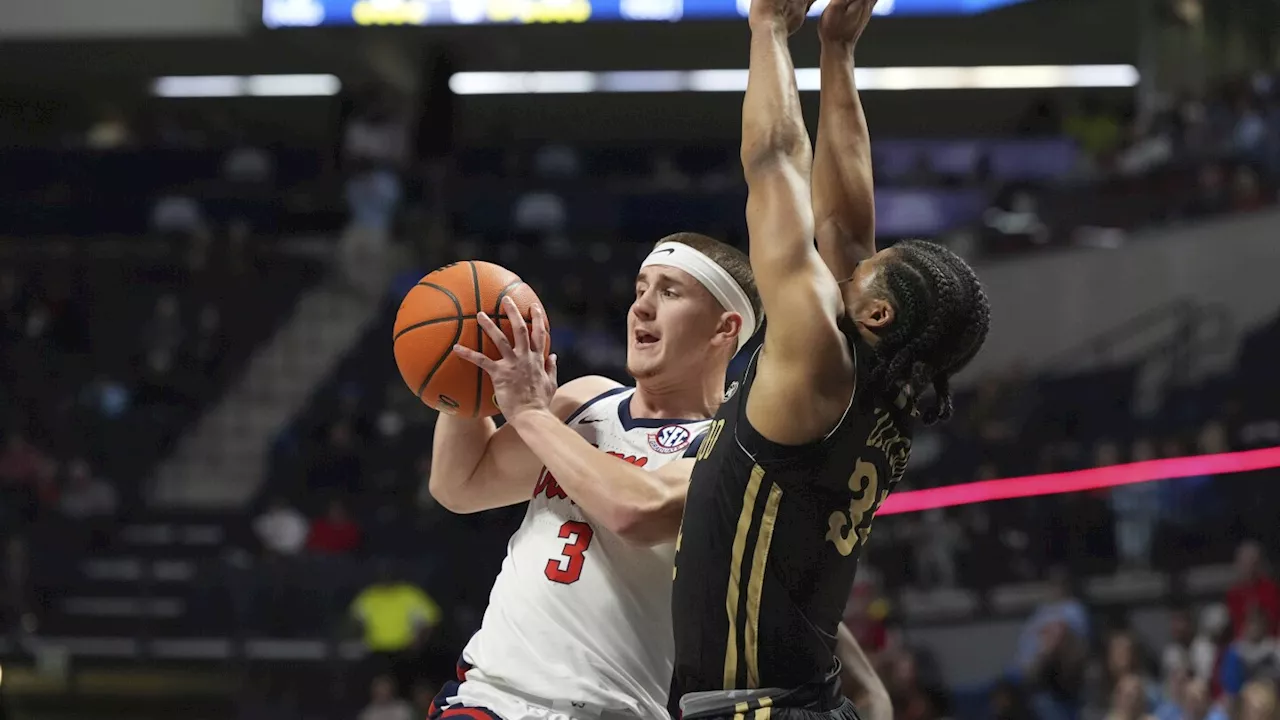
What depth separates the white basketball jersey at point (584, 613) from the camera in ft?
11.0

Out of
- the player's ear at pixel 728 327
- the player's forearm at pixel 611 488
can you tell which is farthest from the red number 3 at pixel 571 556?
the player's ear at pixel 728 327

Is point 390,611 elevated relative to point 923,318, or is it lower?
lower

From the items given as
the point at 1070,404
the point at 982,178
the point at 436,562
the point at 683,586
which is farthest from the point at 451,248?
the point at 683,586

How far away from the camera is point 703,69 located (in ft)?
56.0

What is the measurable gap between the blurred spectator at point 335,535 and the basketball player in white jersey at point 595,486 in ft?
25.1

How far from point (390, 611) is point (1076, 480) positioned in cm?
454

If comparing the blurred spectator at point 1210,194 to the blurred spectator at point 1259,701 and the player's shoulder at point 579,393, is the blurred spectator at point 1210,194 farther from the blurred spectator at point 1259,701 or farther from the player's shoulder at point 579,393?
the player's shoulder at point 579,393

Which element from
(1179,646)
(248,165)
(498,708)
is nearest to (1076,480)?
(1179,646)

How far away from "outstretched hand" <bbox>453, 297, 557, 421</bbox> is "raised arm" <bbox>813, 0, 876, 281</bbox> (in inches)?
26.9

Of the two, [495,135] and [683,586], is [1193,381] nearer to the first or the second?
[683,586]

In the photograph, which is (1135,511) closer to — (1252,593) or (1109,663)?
(1252,593)

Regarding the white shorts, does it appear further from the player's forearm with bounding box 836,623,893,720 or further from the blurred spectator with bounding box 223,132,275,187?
the blurred spectator with bounding box 223,132,275,187

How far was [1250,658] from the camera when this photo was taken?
7.52m

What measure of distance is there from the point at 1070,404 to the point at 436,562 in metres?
4.38
